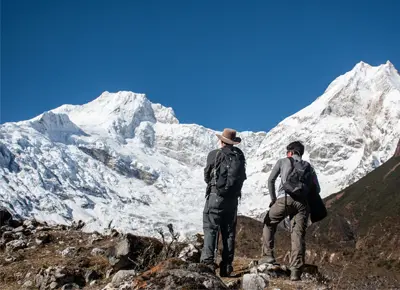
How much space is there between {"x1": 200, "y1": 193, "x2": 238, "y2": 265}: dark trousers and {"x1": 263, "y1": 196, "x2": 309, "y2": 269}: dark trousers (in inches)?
23.7

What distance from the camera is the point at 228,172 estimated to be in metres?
9.38

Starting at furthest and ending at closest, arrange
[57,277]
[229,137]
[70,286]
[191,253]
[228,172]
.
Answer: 1. [191,253]
2. [229,137]
3. [57,277]
4. [70,286]
5. [228,172]

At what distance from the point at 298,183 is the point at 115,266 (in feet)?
12.0

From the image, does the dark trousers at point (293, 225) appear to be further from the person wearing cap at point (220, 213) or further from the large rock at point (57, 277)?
the large rock at point (57, 277)

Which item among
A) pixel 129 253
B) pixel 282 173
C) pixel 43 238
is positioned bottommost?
pixel 129 253

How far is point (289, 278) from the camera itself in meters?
8.95

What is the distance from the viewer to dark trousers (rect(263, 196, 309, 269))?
352 inches

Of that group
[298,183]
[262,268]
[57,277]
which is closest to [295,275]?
[262,268]

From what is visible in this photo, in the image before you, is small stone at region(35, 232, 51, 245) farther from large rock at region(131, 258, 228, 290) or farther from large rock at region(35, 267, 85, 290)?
large rock at region(131, 258, 228, 290)

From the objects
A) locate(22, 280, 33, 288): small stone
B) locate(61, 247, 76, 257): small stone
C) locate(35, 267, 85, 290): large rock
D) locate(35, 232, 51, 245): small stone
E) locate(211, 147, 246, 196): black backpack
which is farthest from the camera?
locate(35, 232, 51, 245): small stone

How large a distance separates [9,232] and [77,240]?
1964 mm

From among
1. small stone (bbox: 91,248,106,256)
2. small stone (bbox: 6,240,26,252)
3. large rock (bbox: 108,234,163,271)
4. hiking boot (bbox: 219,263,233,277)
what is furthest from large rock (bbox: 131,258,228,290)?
small stone (bbox: 6,240,26,252)

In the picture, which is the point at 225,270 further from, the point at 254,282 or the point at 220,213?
the point at 254,282

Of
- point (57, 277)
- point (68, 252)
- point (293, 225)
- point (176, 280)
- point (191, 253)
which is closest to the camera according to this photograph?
point (176, 280)
